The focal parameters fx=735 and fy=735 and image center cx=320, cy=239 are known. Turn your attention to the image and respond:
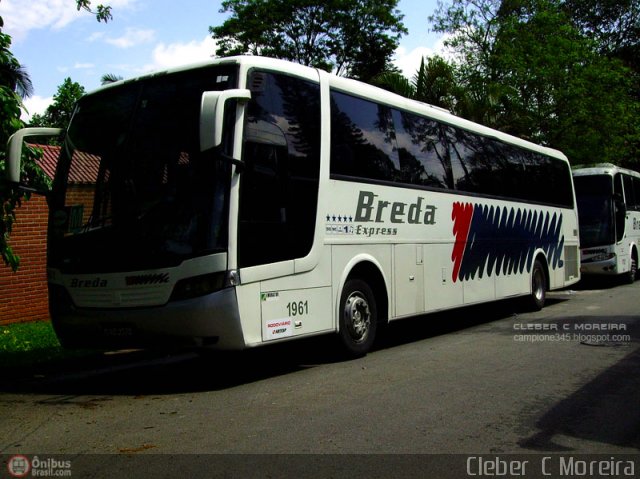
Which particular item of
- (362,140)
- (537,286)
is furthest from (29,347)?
(537,286)

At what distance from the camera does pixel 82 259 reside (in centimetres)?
779

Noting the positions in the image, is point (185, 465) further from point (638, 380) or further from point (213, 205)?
point (638, 380)

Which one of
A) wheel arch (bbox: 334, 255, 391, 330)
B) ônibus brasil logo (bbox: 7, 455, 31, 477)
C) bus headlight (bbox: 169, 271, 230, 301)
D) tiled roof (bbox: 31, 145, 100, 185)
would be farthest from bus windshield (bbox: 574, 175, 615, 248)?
ônibus brasil logo (bbox: 7, 455, 31, 477)

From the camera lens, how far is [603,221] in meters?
20.7

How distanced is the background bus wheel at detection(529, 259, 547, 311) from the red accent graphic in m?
3.46

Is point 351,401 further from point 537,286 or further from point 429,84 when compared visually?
point 429,84

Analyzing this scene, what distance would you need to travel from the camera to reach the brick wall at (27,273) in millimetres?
14133

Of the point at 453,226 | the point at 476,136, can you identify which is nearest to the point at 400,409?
the point at 453,226

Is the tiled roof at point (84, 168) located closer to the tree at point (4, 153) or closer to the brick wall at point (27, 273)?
the tree at point (4, 153)

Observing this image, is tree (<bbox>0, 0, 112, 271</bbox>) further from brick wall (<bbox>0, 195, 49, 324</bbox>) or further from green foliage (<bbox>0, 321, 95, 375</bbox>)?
brick wall (<bbox>0, 195, 49, 324</bbox>)

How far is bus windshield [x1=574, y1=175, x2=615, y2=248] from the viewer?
67.6 ft

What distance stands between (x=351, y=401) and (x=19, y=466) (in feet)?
9.32

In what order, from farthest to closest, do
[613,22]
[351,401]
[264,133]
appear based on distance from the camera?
[613,22] < [264,133] < [351,401]

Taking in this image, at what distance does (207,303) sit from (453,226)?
566cm
